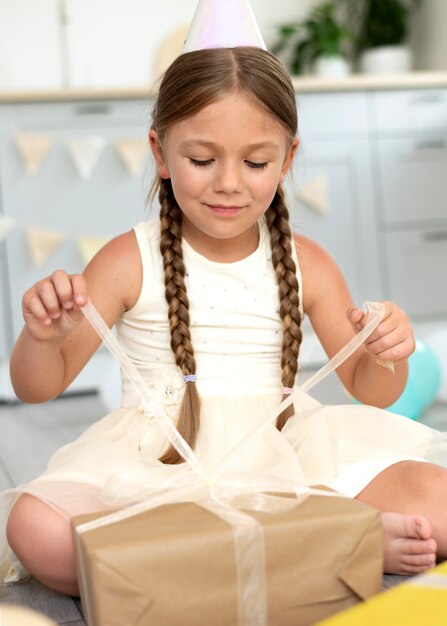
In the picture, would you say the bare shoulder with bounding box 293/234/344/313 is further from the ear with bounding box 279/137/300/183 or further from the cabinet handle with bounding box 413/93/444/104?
the cabinet handle with bounding box 413/93/444/104

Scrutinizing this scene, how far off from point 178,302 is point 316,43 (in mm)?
2329

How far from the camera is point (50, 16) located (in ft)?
10.6

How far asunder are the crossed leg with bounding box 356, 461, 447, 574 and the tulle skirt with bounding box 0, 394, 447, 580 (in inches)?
0.9

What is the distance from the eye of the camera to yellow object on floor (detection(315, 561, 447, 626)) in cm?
66

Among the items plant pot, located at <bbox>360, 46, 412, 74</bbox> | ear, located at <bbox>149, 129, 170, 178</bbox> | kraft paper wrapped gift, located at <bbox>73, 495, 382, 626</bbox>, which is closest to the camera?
kraft paper wrapped gift, located at <bbox>73, 495, 382, 626</bbox>

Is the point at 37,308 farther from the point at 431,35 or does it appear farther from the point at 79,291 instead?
the point at 431,35

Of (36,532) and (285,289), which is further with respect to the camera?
(285,289)

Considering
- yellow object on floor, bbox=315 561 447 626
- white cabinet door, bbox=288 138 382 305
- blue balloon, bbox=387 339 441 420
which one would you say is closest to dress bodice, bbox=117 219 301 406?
yellow object on floor, bbox=315 561 447 626

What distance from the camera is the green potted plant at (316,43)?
10.7 ft

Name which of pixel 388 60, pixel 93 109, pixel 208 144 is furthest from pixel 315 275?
pixel 388 60

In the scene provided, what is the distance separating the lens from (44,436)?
200 centimetres

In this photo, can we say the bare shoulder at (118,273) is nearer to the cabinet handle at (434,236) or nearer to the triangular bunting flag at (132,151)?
the triangular bunting flag at (132,151)

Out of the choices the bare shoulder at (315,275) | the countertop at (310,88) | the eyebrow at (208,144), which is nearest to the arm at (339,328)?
the bare shoulder at (315,275)

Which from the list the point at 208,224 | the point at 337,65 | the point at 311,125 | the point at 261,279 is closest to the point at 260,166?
the point at 208,224
